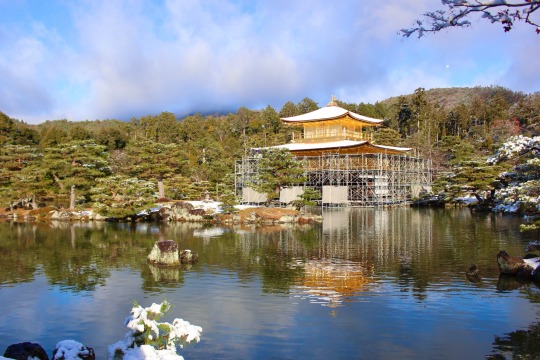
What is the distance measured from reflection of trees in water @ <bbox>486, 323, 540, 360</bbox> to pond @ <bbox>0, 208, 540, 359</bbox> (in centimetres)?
3

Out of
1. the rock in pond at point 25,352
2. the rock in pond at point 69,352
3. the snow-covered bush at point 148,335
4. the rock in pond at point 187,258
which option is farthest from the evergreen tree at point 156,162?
the snow-covered bush at point 148,335

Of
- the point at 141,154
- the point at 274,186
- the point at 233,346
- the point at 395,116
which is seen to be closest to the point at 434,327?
the point at 233,346

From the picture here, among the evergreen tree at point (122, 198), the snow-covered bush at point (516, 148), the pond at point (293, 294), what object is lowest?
the pond at point (293, 294)

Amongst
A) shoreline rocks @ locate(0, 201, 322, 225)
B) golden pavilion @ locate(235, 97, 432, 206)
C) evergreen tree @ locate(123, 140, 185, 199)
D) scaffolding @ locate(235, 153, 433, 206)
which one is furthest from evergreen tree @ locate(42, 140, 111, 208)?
scaffolding @ locate(235, 153, 433, 206)

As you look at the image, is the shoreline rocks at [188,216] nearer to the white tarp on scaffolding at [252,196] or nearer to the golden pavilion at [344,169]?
the golden pavilion at [344,169]

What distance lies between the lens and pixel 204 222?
982 inches

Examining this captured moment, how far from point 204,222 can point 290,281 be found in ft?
46.3

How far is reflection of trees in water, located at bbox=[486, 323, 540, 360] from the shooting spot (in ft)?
22.4

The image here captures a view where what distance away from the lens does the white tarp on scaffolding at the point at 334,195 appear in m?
33.2

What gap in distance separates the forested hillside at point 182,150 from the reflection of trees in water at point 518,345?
645 cm

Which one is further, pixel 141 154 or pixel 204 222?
pixel 141 154

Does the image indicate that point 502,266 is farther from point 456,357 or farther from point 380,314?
point 456,357

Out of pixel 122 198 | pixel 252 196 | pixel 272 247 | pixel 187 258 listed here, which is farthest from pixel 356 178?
pixel 187 258

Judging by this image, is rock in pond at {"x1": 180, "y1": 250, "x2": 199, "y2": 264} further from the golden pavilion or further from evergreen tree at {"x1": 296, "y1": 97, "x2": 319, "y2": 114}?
evergreen tree at {"x1": 296, "y1": 97, "x2": 319, "y2": 114}
